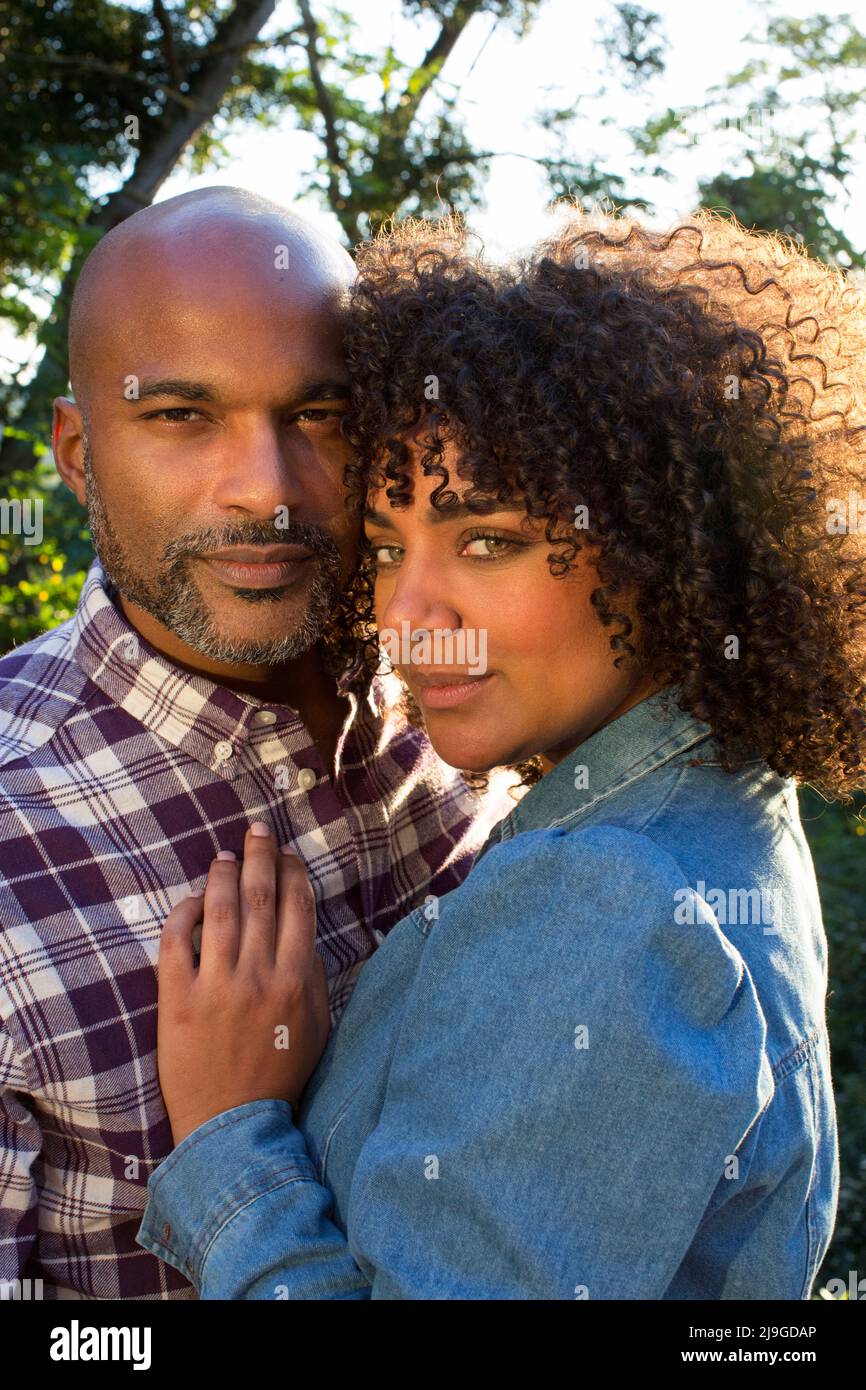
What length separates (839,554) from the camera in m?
2.03

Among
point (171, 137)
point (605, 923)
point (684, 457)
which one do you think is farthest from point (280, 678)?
point (171, 137)

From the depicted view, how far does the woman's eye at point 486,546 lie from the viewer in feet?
6.54

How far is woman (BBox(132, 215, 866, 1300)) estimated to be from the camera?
1.52 meters

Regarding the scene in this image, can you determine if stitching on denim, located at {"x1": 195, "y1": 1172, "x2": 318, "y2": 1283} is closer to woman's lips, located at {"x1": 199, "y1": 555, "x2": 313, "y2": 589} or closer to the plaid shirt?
the plaid shirt

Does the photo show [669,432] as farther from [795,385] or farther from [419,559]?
[419,559]

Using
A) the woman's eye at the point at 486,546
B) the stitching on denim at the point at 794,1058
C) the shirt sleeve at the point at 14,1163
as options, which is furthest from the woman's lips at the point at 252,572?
the stitching on denim at the point at 794,1058

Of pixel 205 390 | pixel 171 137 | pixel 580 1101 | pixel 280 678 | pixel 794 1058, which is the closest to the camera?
pixel 580 1101

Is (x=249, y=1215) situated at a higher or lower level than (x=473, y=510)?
lower

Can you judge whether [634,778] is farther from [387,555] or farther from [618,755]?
[387,555]

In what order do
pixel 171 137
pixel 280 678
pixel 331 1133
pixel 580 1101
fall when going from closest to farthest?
pixel 580 1101 → pixel 331 1133 → pixel 280 678 → pixel 171 137

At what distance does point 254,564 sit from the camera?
2.25 metres
